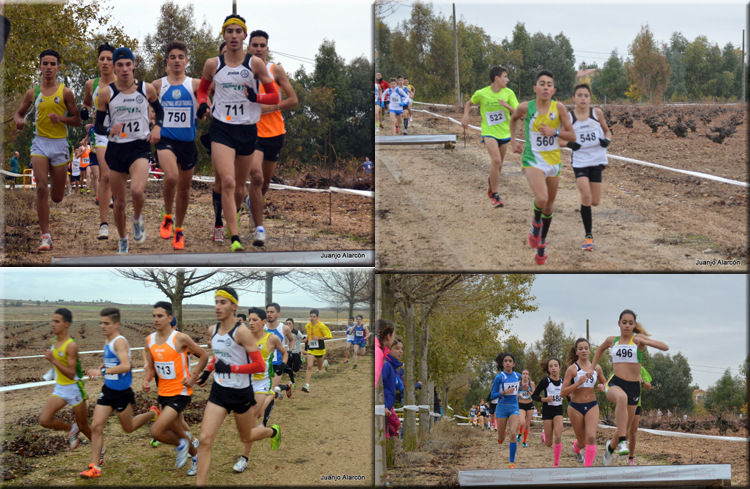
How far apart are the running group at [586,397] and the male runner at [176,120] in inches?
164

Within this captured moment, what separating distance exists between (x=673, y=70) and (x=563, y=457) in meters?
4.44

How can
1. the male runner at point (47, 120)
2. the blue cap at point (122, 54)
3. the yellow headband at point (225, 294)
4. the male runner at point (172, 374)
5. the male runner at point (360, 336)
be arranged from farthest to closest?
the male runner at point (360, 336)
the male runner at point (47, 120)
the blue cap at point (122, 54)
the male runner at point (172, 374)
the yellow headband at point (225, 294)

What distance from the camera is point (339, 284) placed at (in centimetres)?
675

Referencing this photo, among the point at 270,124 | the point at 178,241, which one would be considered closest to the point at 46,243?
the point at 178,241

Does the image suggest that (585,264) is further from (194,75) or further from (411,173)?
(194,75)

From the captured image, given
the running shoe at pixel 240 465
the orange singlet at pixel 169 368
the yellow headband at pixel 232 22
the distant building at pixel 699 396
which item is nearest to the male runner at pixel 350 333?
the running shoe at pixel 240 465

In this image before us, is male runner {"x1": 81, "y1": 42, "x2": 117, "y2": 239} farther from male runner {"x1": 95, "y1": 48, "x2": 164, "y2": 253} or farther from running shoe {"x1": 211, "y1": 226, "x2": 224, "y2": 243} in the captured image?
running shoe {"x1": 211, "y1": 226, "x2": 224, "y2": 243}

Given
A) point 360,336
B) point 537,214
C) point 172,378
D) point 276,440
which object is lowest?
point 276,440

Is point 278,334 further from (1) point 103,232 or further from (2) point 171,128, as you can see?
(2) point 171,128

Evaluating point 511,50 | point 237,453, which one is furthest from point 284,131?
point 237,453

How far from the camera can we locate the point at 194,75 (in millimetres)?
→ 6285

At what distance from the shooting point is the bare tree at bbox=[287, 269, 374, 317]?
6.66 metres

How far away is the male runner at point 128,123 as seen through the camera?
6.16m

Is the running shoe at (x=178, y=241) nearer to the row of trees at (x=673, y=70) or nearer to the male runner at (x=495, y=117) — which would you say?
the male runner at (x=495, y=117)
